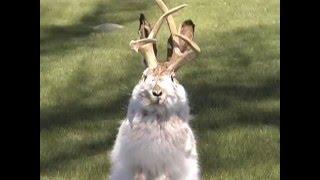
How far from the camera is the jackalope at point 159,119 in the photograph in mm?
3797

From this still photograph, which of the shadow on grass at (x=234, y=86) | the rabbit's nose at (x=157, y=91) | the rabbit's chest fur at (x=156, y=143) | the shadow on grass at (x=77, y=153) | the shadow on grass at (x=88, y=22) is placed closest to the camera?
the rabbit's nose at (x=157, y=91)

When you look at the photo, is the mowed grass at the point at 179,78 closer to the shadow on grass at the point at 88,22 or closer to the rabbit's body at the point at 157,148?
the shadow on grass at the point at 88,22

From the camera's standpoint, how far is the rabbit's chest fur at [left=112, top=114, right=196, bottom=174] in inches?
151

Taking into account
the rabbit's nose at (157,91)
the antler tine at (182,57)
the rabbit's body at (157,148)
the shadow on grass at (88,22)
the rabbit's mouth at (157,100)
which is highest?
the shadow on grass at (88,22)

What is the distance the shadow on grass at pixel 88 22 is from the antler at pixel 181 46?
24.9 feet

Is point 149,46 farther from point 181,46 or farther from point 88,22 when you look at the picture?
point 88,22

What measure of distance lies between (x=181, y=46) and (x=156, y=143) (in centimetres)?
55

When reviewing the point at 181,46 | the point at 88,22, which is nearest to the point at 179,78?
the point at 181,46

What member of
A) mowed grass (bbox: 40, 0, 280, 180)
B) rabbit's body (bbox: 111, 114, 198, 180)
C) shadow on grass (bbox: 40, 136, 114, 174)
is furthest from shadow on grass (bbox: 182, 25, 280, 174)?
rabbit's body (bbox: 111, 114, 198, 180)

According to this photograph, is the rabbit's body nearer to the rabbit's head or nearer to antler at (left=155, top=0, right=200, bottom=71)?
the rabbit's head

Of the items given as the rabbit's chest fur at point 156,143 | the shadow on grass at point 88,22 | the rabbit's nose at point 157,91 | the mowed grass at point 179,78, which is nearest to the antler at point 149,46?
the rabbit's nose at point 157,91

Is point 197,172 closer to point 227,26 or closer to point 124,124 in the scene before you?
point 124,124

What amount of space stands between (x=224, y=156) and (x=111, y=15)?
290 inches

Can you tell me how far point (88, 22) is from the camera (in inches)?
526
